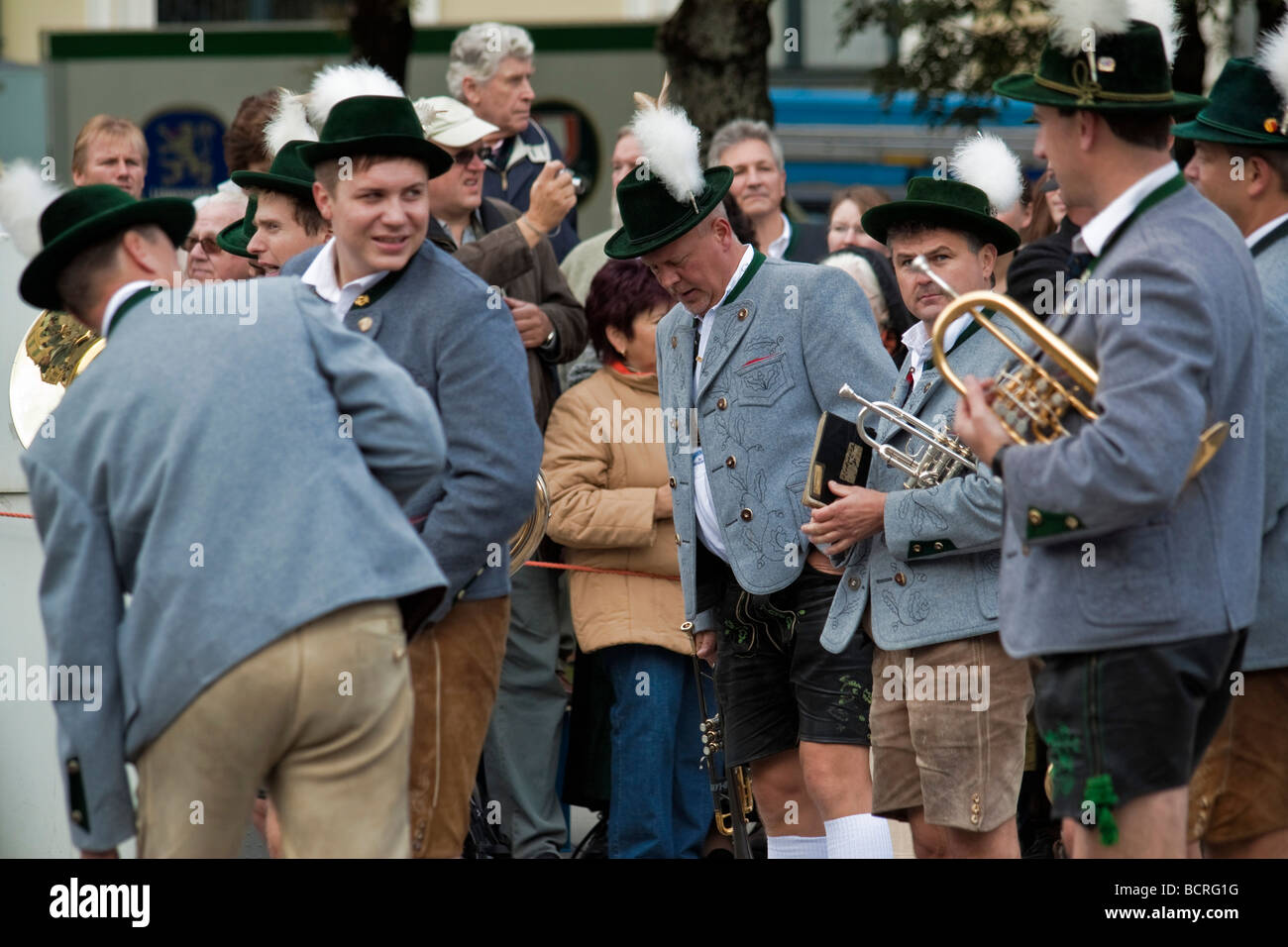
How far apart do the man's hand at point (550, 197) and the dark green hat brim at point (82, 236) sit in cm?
234

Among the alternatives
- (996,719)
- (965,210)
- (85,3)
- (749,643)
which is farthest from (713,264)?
(85,3)

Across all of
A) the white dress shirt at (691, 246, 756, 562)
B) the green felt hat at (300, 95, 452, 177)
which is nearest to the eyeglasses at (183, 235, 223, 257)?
the white dress shirt at (691, 246, 756, 562)

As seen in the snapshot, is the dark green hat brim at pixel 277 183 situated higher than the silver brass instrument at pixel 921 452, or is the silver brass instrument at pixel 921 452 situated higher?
the dark green hat brim at pixel 277 183

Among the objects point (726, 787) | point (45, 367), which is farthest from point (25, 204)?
point (726, 787)

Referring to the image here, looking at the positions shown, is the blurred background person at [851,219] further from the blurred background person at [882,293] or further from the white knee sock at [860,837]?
the white knee sock at [860,837]

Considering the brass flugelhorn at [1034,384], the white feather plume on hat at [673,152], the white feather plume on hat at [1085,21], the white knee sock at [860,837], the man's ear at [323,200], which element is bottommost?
the white knee sock at [860,837]

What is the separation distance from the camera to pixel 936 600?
4.80 meters

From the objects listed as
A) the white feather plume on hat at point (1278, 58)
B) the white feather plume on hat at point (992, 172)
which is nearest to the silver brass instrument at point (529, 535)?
the white feather plume on hat at point (992, 172)

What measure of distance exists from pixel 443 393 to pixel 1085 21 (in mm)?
1743

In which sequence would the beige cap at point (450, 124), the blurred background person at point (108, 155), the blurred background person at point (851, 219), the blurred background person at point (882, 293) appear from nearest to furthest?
the beige cap at point (450, 124) → the blurred background person at point (882, 293) → the blurred background person at point (108, 155) → the blurred background person at point (851, 219)

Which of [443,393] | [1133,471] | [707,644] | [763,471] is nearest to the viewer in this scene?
[1133,471]

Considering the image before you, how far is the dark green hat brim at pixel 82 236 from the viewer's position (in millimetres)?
3723

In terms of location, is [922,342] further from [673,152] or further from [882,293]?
[882,293]
